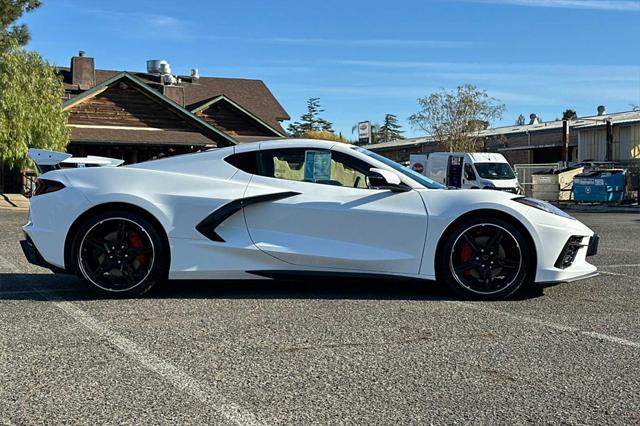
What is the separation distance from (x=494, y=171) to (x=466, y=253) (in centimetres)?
2177

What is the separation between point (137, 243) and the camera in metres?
5.41

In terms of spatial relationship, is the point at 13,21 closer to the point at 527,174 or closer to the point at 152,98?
the point at 152,98

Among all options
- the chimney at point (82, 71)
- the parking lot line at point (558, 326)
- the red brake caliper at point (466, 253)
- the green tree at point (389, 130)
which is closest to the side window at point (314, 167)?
the red brake caliper at point (466, 253)

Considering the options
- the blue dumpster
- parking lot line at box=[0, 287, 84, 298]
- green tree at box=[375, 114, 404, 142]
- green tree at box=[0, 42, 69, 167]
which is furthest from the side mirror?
green tree at box=[375, 114, 404, 142]

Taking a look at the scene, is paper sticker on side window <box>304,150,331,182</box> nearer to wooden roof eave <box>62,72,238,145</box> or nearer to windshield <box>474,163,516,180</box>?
wooden roof eave <box>62,72,238,145</box>

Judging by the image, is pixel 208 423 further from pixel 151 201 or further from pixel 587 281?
pixel 587 281

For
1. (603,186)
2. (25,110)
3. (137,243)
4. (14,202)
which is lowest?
(14,202)

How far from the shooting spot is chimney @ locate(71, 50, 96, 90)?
109 ft

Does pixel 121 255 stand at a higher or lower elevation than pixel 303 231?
lower

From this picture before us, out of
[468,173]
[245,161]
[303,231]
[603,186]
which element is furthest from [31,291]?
[603,186]

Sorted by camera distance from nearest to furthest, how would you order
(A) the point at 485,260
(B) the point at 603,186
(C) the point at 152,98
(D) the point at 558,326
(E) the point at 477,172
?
(D) the point at 558,326, (A) the point at 485,260, (E) the point at 477,172, (B) the point at 603,186, (C) the point at 152,98

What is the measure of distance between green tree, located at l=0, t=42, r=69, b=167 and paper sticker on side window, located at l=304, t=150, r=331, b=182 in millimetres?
20082

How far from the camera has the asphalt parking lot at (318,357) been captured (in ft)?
9.75

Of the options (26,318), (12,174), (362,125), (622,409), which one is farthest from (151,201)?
(362,125)
